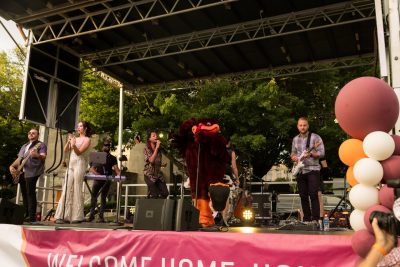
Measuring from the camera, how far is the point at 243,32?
916 cm

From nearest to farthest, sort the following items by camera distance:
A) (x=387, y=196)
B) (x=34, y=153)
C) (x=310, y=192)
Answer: (x=387, y=196) < (x=310, y=192) < (x=34, y=153)

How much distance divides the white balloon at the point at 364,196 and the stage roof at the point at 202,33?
5.35 meters

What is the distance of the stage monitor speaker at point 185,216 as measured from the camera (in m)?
4.31

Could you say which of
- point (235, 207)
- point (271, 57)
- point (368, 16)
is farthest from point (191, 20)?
point (235, 207)

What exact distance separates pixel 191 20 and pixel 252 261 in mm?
6415

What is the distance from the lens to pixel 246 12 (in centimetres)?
855

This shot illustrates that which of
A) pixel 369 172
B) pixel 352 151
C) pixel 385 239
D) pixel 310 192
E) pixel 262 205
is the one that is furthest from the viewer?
Answer: pixel 262 205

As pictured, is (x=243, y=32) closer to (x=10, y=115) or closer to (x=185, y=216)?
(x=185, y=216)

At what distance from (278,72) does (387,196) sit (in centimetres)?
844

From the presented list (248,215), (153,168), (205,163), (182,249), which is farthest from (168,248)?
(248,215)

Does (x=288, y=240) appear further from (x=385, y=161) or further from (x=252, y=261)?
(x=385, y=161)

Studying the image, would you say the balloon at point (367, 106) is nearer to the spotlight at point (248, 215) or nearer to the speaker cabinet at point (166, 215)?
the speaker cabinet at point (166, 215)

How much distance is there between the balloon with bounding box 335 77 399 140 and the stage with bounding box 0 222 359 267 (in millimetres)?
1002

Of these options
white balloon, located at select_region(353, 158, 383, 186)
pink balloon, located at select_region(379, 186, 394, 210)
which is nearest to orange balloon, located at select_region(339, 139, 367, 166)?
white balloon, located at select_region(353, 158, 383, 186)
